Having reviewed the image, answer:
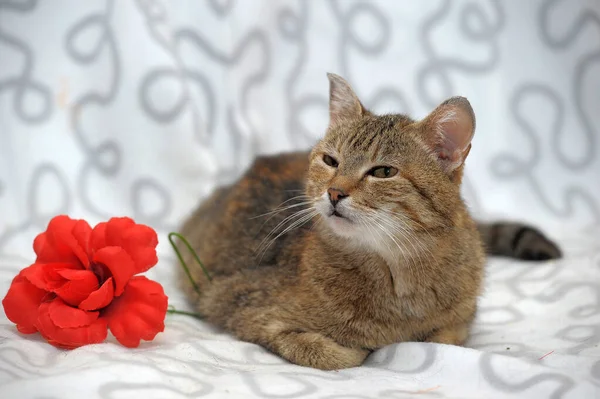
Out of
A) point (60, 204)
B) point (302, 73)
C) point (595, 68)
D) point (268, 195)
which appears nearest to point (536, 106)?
point (595, 68)

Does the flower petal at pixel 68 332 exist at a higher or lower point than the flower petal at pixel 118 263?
lower

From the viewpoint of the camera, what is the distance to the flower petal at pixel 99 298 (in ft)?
5.13

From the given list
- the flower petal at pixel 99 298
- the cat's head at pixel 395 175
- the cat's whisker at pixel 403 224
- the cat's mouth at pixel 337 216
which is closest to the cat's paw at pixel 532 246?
the cat's head at pixel 395 175

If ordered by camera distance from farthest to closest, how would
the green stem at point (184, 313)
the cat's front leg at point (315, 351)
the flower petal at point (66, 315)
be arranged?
the green stem at point (184, 313) → the cat's front leg at point (315, 351) → the flower petal at point (66, 315)

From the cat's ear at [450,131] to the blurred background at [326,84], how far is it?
1147 mm

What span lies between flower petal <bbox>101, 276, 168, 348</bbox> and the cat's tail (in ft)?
3.97

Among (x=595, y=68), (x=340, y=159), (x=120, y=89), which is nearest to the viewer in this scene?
(x=340, y=159)

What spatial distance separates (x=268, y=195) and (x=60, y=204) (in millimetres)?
878

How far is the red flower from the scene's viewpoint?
1.57m

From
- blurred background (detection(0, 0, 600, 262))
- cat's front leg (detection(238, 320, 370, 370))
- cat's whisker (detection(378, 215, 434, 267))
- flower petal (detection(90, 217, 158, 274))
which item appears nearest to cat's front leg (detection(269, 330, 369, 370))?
cat's front leg (detection(238, 320, 370, 370))

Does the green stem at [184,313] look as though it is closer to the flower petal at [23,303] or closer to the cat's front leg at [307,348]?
the cat's front leg at [307,348]

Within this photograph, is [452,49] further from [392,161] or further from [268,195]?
[392,161]

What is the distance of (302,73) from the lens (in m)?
3.05

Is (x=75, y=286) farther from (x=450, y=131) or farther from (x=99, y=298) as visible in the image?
(x=450, y=131)
